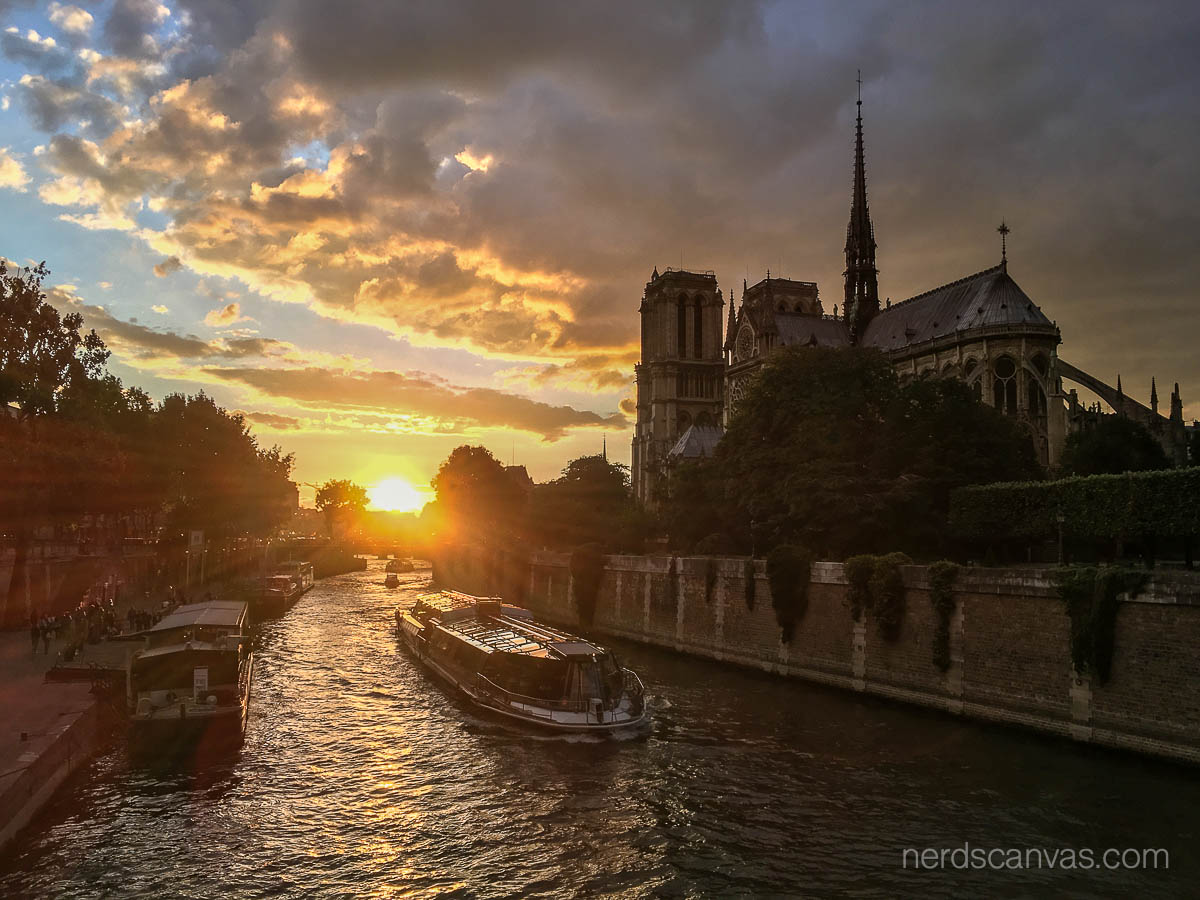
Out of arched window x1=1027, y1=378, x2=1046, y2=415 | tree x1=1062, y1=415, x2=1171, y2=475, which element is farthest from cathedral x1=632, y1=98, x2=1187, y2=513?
tree x1=1062, y1=415, x2=1171, y2=475

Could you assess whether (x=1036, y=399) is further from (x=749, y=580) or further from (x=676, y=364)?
(x=676, y=364)

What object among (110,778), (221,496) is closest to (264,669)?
(110,778)

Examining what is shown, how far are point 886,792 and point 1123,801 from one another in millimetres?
5357

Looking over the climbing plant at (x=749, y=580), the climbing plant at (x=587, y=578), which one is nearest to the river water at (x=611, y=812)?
the climbing plant at (x=749, y=580)

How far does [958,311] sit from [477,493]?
213 feet

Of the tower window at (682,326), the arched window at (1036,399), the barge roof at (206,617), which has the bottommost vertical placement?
the barge roof at (206,617)

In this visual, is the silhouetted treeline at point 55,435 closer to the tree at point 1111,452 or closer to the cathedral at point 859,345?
the cathedral at point 859,345

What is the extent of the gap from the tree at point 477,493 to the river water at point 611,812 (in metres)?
86.4

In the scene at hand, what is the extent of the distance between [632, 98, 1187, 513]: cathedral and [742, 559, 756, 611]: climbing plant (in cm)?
1807

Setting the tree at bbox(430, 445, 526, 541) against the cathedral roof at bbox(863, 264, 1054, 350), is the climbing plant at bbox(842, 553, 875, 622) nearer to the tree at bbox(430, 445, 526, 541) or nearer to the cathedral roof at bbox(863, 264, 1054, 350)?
the cathedral roof at bbox(863, 264, 1054, 350)

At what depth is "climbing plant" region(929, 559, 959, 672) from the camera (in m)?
31.3

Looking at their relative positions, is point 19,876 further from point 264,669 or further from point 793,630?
point 793,630

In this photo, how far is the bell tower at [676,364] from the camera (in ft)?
433

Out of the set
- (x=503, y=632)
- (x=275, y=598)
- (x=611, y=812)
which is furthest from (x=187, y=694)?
(x=275, y=598)
